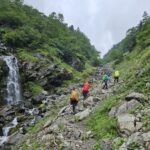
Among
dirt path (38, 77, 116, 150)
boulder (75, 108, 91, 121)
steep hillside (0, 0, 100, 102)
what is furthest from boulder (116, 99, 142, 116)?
steep hillside (0, 0, 100, 102)

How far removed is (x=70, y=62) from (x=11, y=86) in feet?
109

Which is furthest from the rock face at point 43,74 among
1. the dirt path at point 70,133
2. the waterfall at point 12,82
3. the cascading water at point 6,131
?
the dirt path at point 70,133

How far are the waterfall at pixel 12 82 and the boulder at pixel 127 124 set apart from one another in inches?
1229

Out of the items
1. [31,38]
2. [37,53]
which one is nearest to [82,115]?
[37,53]

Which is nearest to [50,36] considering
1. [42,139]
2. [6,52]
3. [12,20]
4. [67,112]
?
[12,20]

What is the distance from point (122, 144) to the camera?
2167 cm

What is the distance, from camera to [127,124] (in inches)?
927

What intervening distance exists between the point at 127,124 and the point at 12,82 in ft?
121

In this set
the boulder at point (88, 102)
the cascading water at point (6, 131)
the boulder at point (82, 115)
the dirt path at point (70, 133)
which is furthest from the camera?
the cascading water at point (6, 131)

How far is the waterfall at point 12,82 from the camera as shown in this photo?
5427 cm

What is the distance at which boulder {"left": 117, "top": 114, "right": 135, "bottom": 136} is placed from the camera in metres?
22.9

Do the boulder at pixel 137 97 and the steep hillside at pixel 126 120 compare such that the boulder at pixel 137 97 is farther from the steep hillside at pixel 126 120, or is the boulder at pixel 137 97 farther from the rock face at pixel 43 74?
the rock face at pixel 43 74

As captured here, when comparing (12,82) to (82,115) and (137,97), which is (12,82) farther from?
(137,97)

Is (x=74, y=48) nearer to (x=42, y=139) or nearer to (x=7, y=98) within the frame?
(x=7, y=98)
